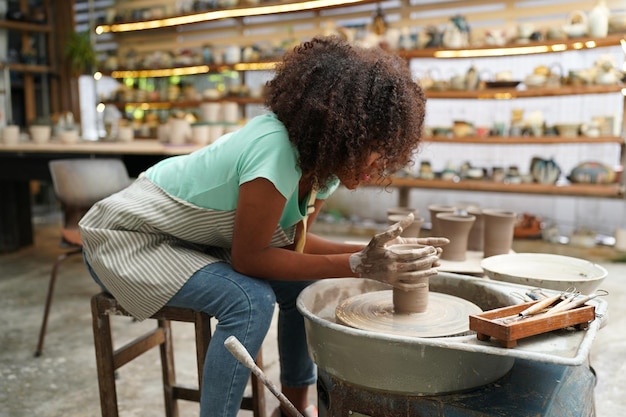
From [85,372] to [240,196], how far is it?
1.67 metres

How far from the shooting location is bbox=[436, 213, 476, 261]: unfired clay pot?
6.98 feet

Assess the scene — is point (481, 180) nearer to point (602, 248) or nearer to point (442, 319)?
point (602, 248)

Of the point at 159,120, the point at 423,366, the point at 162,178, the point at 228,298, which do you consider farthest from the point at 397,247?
the point at 159,120

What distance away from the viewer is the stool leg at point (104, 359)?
1.76 m

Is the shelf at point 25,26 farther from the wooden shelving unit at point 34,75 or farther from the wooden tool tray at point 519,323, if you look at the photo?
the wooden tool tray at point 519,323

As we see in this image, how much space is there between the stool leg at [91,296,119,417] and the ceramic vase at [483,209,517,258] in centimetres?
140

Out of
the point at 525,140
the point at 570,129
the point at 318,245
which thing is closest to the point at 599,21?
the point at 570,129

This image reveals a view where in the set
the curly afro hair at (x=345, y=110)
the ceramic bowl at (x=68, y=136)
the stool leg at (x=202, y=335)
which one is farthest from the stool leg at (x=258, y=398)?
Answer: the ceramic bowl at (x=68, y=136)

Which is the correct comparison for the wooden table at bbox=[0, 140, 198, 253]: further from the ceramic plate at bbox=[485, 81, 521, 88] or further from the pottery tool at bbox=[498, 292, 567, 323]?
the pottery tool at bbox=[498, 292, 567, 323]

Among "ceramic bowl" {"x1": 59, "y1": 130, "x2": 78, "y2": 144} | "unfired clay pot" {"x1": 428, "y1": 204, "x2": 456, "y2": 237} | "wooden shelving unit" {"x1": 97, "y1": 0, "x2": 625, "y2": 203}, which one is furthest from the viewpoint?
"wooden shelving unit" {"x1": 97, "y1": 0, "x2": 625, "y2": 203}

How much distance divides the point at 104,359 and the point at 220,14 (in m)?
5.45

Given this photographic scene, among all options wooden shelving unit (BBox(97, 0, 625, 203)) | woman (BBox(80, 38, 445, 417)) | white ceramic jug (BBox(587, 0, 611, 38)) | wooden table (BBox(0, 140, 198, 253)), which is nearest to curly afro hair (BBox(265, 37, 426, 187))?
woman (BBox(80, 38, 445, 417))

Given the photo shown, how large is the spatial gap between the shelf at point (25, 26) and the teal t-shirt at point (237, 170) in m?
6.53

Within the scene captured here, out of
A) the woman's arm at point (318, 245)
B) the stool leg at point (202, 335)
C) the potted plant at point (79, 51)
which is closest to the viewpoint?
the stool leg at point (202, 335)
